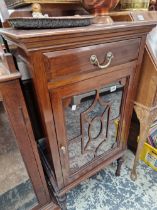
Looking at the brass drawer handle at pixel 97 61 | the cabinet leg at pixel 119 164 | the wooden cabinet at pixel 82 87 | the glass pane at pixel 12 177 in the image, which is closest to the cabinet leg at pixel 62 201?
the wooden cabinet at pixel 82 87

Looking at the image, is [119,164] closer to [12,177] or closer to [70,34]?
[12,177]

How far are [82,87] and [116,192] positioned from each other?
0.87m

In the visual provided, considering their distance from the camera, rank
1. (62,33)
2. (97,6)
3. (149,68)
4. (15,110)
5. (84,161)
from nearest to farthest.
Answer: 1. (62,33)
2. (15,110)
3. (97,6)
4. (149,68)
5. (84,161)

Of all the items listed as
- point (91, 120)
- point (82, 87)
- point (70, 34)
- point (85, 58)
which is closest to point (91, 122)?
point (91, 120)

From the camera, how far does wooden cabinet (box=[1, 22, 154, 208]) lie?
0.49m

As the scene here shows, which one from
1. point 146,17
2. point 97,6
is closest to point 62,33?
point 97,6

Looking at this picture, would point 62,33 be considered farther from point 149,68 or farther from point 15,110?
point 149,68

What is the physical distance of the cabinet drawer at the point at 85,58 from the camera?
506 mm

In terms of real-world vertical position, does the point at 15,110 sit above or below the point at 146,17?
below

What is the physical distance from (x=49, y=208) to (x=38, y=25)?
0.96m

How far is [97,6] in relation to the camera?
2.21 feet

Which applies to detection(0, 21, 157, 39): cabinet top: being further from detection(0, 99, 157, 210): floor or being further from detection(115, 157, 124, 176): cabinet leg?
detection(115, 157, 124, 176): cabinet leg

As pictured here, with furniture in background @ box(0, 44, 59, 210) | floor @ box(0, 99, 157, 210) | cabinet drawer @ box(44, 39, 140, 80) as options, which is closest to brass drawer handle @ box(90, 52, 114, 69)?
cabinet drawer @ box(44, 39, 140, 80)

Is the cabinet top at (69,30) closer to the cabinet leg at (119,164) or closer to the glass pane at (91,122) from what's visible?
the glass pane at (91,122)
